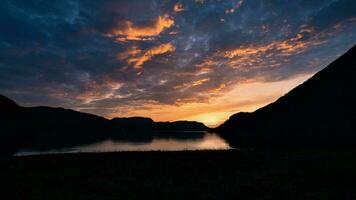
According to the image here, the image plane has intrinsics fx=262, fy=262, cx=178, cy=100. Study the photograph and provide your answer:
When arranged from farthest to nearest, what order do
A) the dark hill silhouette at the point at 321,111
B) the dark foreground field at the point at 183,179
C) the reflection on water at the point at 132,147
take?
the dark hill silhouette at the point at 321,111 → the reflection on water at the point at 132,147 → the dark foreground field at the point at 183,179

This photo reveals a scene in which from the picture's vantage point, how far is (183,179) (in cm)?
1938

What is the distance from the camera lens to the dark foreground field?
15227 mm

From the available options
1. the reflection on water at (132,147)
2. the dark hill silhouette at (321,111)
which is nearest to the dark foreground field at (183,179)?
the reflection on water at (132,147)

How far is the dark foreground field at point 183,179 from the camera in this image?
15.2 metres

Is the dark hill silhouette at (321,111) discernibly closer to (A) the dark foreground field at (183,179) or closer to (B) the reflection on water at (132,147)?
(B) the reflection on water at (132,147)

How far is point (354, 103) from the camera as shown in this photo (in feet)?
391

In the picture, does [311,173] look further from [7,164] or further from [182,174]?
[7,164]

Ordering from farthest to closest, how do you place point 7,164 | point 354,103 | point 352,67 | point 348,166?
point 352,67, point 354,103, point 7,164, point 348,166

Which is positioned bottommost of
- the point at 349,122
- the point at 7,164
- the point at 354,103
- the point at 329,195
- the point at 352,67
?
the point at 329,195

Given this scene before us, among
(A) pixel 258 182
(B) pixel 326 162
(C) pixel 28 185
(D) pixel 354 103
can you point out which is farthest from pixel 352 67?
(C) pixel 28 185

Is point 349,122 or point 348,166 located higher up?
point 349,122

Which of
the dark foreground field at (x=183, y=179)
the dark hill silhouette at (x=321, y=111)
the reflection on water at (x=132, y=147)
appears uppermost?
the dark hill silhouette at (x=321, y=111)

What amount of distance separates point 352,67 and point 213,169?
144 meters

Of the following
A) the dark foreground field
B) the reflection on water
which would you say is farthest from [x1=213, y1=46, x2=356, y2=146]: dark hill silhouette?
the dark foreground field
